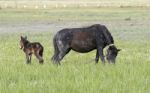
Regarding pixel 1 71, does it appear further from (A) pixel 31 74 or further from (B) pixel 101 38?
(B) pixel 101 38

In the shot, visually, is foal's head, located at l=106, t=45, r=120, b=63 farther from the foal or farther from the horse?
the foal

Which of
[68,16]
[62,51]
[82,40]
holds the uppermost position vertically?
[82,40]

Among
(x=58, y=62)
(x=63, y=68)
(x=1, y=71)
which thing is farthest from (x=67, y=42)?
(x=1, y=71)

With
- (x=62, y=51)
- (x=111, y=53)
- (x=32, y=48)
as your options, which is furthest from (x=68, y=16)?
(x=111, y=53)

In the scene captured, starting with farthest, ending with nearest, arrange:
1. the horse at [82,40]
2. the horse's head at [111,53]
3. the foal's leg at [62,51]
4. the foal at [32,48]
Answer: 1. the foal at [32,48]
2. the foal's leg at [62,51]
3. the horse at [82,40]
4. the horse's head at [111,53]

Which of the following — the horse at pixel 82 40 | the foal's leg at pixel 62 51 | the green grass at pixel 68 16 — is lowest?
the green grass at pixel 68 16

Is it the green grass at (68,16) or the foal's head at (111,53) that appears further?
the green grass at (68,16)

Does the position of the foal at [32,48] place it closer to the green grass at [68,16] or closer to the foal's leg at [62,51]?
the foal's leg at [62,51]

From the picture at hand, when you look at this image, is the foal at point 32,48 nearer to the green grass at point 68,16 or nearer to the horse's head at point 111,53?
the horse's head at point 111,53

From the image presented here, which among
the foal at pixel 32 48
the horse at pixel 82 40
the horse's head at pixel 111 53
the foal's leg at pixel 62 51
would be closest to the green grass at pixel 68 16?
the foal at pixel 32 48

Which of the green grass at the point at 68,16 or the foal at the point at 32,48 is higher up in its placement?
the foal at the point at 32,48

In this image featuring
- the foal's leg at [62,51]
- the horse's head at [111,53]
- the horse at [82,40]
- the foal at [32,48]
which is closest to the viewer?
the horse's head at [111,53]

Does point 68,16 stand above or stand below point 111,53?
below

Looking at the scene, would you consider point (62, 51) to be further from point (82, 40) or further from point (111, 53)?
point (111, 53)
